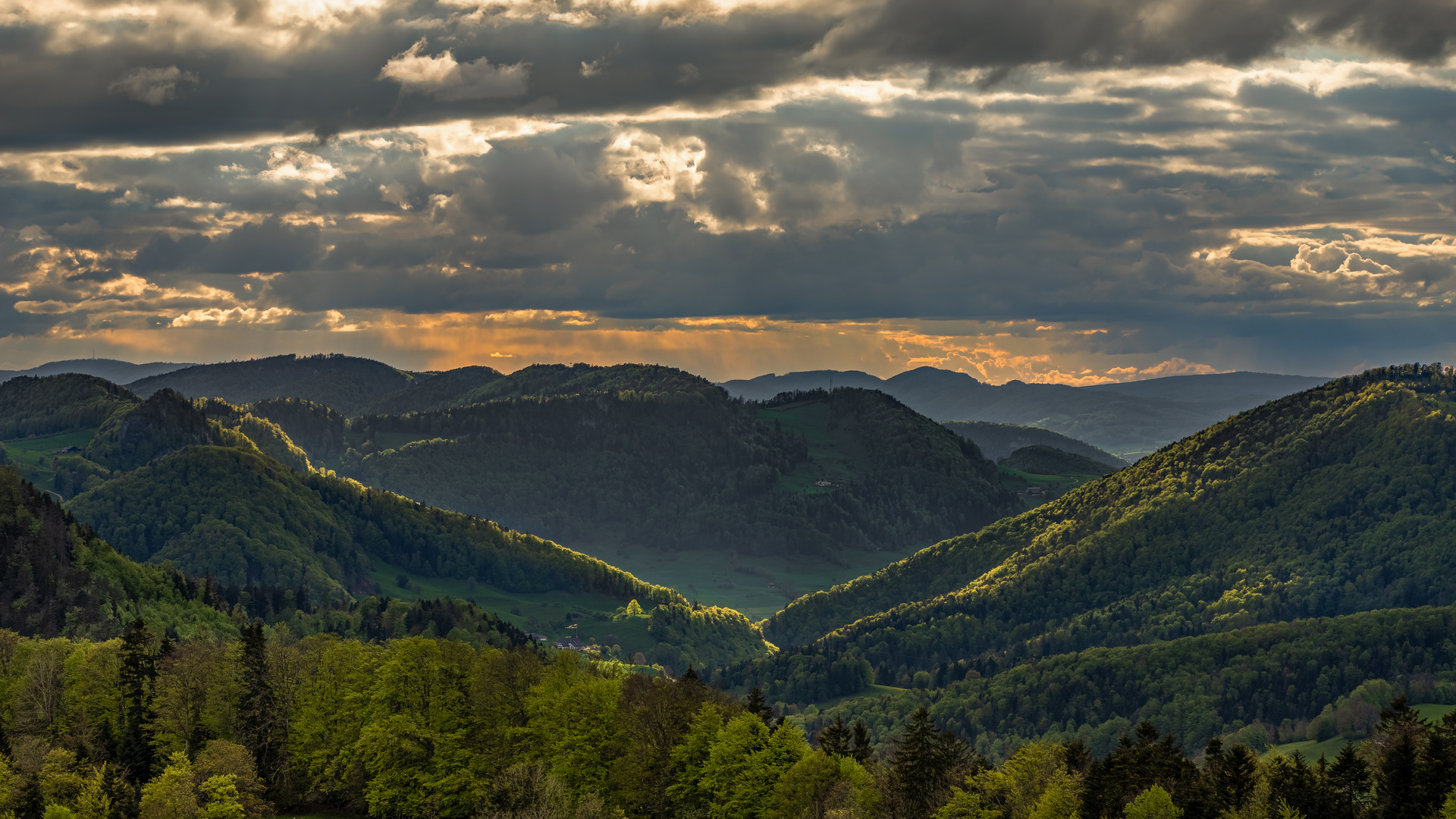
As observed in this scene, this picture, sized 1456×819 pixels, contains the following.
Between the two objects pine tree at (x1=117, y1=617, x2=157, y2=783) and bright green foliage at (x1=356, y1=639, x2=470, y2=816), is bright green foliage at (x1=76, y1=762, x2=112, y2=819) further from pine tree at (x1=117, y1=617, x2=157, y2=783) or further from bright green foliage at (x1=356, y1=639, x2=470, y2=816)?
bright green foliage at (x1=356, y1=639, x2=470, y2=816)

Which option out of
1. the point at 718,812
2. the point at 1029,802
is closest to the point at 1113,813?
the point at 1029,802

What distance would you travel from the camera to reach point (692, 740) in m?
145

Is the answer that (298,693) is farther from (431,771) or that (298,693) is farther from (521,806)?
(521,806)

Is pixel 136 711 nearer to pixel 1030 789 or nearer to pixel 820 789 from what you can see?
pixel 820 789

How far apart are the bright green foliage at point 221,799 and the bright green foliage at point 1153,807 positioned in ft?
313

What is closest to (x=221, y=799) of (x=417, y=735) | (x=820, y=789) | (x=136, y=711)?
(x=417, y=735)

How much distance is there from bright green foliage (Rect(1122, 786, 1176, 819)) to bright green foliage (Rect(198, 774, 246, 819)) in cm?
9549

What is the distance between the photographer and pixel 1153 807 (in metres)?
129

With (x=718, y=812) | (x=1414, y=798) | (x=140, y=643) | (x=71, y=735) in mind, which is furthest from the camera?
(x=140, y=643)

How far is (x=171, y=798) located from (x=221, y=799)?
5.72 m

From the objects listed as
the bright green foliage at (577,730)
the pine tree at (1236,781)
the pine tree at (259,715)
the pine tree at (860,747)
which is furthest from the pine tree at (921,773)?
the pine tree at (259,715)

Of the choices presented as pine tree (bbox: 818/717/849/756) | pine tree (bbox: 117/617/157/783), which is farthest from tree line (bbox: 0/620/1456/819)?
pine tree (bbox: 818/717/849/756)

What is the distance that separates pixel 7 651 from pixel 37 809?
43827 mm

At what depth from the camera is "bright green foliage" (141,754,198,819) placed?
13275 cm
